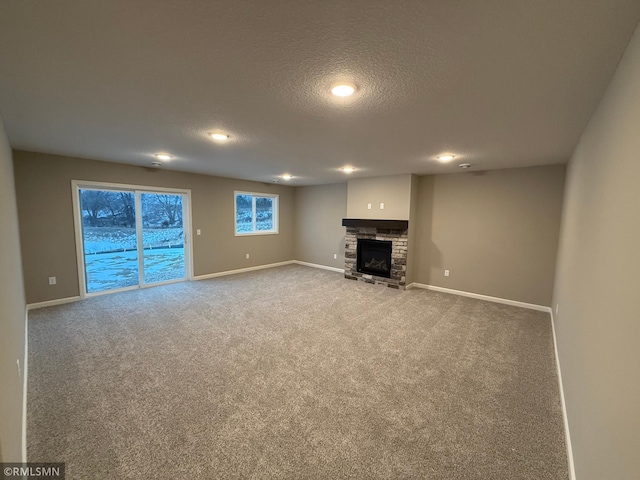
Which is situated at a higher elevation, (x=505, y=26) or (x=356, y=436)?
(x=505, y=26)

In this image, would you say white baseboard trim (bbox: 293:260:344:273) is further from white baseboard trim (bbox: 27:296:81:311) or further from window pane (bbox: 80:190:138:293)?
white baseboard trim (bbox: 27:296:81:311)

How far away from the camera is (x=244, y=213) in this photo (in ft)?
22.6

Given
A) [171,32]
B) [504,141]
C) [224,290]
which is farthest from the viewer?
[224,290]

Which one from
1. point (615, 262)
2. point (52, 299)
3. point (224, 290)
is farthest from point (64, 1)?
point (52, 299)

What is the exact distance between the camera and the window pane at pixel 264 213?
286 inches

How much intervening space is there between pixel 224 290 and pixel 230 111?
372 centimetres

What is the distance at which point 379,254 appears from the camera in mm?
5871

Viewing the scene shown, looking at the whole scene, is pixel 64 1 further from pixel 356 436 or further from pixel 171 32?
pixel 356 436

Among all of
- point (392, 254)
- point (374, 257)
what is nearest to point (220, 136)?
point (392, 254)

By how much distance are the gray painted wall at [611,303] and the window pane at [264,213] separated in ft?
21.3

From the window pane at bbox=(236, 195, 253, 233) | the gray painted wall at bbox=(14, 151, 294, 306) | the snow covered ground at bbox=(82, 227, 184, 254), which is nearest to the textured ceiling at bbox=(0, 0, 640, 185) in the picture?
the gray painted wall at bbox=(14, 151, 294, 306)

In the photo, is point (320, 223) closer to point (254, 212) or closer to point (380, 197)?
point (254, 212)

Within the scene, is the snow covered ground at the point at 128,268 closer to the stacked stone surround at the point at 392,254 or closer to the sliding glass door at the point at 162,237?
the sliding glass door at the point at 162,237

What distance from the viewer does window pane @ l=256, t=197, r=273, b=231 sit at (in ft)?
23.8
